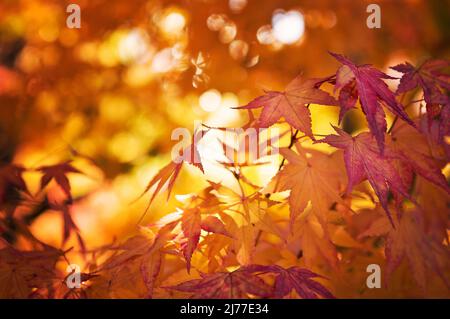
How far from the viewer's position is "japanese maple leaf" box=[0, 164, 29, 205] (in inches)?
49.5

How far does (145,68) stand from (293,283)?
1899 mm

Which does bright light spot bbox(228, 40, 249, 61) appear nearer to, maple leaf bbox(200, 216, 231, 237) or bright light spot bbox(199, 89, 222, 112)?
bright light spot bbox(199, 89, 222, 112)

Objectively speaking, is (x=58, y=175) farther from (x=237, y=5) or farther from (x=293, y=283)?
(x=237, y=5)

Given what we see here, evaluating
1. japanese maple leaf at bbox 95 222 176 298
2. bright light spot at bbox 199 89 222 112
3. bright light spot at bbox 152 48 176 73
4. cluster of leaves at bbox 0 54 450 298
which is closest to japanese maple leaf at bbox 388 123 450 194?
cluster of leaves at bbox 0 54 450 298

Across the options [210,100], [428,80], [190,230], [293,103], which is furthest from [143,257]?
[210,100]

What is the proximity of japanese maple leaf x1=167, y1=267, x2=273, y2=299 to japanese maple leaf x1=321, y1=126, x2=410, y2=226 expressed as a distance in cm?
24

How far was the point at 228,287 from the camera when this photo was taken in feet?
2.59

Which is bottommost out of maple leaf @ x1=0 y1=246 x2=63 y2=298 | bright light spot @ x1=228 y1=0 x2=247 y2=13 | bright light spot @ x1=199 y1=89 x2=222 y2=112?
maple leaf @ x1=0 y1=246 x2=63 y2=298

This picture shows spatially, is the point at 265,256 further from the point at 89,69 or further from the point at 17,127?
the point at 17,127

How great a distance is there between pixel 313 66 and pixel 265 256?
1453 mm

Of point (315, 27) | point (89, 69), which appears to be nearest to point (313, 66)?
point (315, 27)

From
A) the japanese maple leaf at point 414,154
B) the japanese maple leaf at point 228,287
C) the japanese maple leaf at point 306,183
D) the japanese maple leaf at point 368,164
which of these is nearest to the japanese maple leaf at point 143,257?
the japanese maple leaf at point 228,287

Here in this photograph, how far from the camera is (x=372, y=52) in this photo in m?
2.49

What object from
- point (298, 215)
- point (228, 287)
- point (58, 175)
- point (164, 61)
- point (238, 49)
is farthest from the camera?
point (164, 61)
